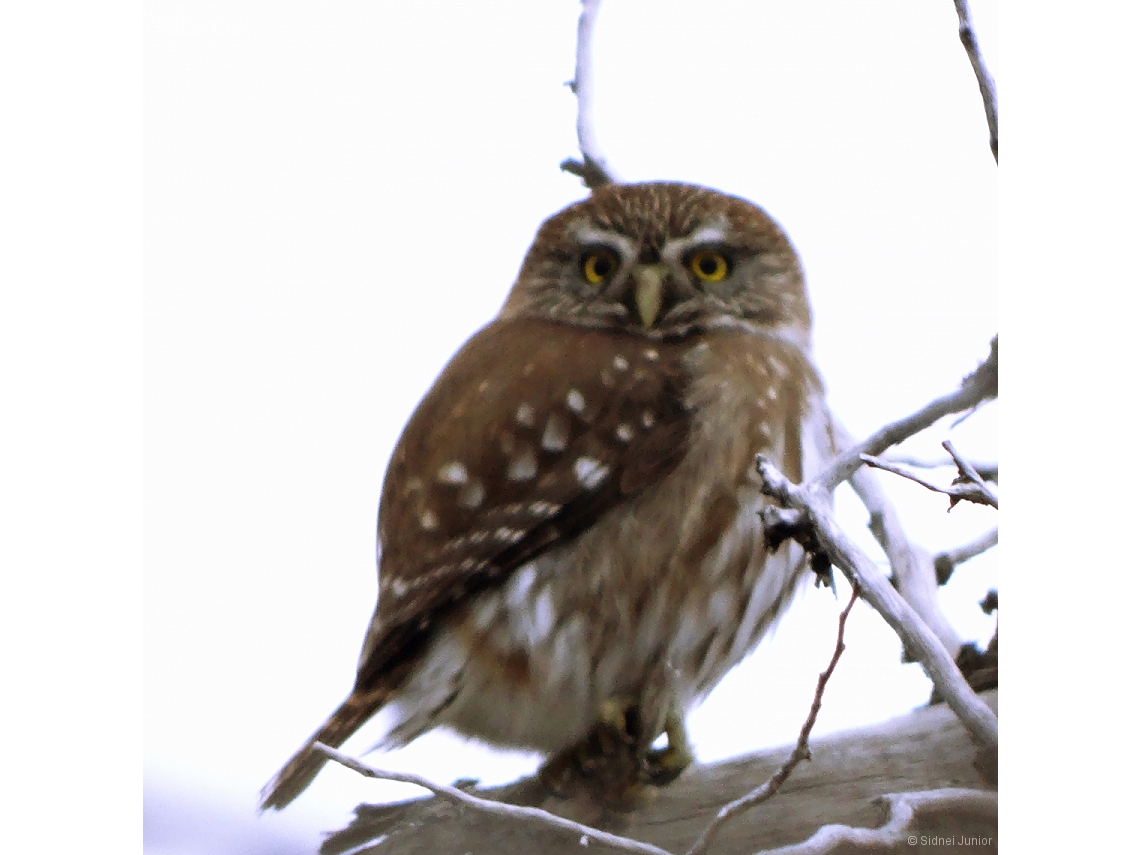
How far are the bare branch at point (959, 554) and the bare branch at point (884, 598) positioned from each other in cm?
11

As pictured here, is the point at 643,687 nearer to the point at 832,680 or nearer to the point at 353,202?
the point at 832,680

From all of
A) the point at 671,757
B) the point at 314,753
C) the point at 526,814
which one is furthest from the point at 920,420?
the point at 314,753

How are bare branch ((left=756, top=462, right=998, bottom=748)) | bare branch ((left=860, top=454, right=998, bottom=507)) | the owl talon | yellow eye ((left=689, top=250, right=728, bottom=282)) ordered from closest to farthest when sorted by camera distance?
bare branch ((left=756, top=462, right=998, bottom=748)) → bare branch ((left=860, top=454, right=998, bottom=507)) → the owl talon → yellow eye ((left=689, top=250, right=728, bottom=282))

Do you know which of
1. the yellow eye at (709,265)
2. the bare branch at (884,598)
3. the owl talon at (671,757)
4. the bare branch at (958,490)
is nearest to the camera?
the bare branch at (884,598)

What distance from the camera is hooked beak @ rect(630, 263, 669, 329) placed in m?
1.90

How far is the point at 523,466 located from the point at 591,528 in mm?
116

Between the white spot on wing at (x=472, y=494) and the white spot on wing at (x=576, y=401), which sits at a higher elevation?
the white spot on wing at (x=576, y=401)

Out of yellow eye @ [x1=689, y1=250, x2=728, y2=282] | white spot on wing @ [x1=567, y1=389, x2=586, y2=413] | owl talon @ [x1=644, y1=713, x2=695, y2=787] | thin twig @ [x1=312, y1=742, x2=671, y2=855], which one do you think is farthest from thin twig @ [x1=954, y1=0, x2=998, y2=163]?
thin twig @ [x1=312, y1=742, x2=671, y2=855]

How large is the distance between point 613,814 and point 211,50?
113 centimetres

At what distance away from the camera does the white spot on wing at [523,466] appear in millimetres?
1813

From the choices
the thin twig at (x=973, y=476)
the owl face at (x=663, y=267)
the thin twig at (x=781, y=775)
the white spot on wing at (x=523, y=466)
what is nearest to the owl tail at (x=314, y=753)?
the white spot on wing at (x=523, y=466)

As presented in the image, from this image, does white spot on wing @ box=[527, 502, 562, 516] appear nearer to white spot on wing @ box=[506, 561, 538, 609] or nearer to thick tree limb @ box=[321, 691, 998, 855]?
white spot on wing @ box=[506, 561, 538, 609]

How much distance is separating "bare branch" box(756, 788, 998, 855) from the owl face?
24.1 inches

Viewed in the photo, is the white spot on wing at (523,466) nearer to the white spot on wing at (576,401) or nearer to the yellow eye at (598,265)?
the white spot on wing at (576,401)
